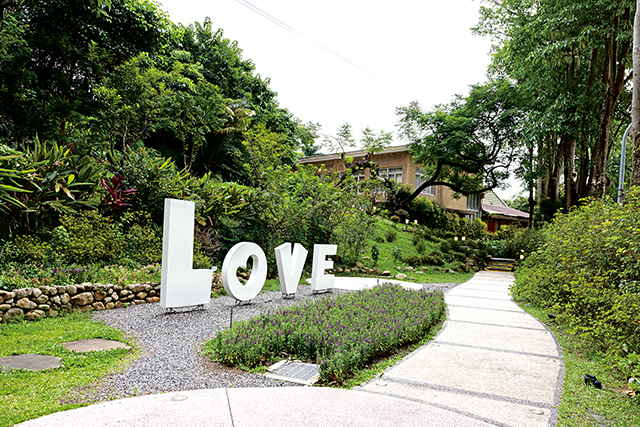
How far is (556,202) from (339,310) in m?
16.3

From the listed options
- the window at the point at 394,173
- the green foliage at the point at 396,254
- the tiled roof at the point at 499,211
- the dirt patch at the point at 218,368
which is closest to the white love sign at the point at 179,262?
the dirt patch at the point at 218,368

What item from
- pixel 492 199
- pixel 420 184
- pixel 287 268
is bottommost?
pixel 287 268

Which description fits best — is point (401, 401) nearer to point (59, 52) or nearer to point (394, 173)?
point (59, 52)

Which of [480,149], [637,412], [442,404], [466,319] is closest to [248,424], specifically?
[442,404]

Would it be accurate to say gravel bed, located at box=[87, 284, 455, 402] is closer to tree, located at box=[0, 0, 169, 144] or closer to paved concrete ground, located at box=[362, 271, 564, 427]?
paved concrete ground, located at box=[362, 271, 564, 427]

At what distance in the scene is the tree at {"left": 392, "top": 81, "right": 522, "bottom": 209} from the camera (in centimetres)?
1992

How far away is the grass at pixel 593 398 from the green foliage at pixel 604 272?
26cm

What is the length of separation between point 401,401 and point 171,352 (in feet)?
9.21

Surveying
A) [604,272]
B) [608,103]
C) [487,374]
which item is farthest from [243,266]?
[608,103]

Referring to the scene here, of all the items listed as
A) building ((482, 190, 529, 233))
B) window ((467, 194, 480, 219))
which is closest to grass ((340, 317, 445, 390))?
window ((467, 194, 480, 219))

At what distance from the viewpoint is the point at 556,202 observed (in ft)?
58.8

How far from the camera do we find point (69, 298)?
250 inches

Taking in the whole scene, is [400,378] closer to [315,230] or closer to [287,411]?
[287,411]

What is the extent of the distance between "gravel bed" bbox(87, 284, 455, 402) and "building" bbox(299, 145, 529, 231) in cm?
1944
